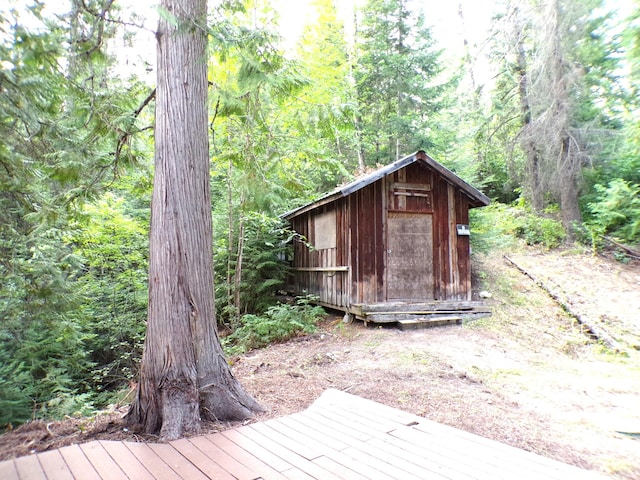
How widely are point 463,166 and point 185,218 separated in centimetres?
1263

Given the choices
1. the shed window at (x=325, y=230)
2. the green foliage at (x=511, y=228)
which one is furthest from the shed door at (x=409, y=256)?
the green foliage at (x=511, y=228)

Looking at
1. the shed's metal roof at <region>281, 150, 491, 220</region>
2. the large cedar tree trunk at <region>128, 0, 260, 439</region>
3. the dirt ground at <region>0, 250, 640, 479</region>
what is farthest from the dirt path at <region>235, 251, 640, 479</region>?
the shed's metal roof at <region>281, 150, 491, 220</region>

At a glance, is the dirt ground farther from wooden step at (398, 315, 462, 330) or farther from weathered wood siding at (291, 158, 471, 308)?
weathered wood siding at (291, 158, 471, 308)

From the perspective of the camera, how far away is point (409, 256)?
9.28 metres

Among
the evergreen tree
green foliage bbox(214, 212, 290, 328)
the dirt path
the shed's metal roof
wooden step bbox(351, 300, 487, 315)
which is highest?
the evergreen tree

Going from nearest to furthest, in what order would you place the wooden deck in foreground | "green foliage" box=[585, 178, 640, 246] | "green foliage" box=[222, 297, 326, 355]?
the wooden deck in foreground, "green foliage" box=[222, 297, 326, 355], "green foliage" box=[585, 178, 640, 246]

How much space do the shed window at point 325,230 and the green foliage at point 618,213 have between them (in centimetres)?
886

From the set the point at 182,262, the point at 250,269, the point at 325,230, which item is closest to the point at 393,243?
the point at 325,230

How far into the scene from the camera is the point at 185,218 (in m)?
3.65

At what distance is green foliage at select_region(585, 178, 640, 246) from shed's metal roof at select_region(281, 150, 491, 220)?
5.63 meters

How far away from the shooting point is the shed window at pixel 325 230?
386 inches

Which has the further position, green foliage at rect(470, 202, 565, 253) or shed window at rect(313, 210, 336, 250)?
green foliage at rect(470, 202, 565, 253)

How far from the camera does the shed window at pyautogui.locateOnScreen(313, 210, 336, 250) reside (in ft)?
32.1

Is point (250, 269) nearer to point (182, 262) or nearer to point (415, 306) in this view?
point (415, 306)
